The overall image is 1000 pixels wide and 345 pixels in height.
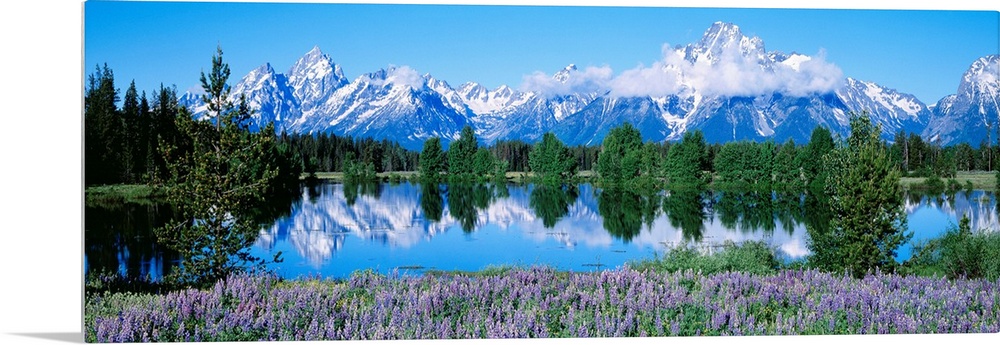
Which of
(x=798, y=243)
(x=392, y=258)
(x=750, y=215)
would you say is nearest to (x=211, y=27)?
(x=392, y=258)

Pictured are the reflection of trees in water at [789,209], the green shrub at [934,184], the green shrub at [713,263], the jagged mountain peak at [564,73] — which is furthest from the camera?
the reflection of trees in water at [789,209]

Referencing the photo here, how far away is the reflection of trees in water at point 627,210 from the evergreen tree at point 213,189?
1022 cm

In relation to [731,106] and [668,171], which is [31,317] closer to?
[731,106]

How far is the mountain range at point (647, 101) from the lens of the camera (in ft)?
41.8

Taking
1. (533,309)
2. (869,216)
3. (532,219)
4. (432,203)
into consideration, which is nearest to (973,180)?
(869,216)

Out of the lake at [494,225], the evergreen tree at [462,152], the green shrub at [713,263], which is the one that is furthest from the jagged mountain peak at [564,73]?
the green shrub at [713,263]

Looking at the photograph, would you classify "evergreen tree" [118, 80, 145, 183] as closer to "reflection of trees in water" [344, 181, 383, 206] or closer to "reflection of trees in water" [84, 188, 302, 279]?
"reflection of trees in water" [84, 188, 302, 279]

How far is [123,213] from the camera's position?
12.6 metres

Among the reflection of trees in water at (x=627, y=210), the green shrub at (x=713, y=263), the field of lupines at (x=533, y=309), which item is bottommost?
the field of lupines at (x=533, y=309)

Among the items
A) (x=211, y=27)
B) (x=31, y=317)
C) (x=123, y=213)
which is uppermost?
(x=211, y=27)

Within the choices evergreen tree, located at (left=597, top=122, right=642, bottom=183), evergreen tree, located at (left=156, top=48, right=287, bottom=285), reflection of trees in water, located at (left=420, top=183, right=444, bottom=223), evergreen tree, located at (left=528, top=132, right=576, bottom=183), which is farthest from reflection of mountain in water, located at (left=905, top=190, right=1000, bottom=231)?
evergreen tree, located at (left=156, top=48, right=287, bottom=285)

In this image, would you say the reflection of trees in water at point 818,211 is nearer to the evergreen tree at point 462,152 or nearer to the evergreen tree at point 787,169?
the evergreen tree at point 787,169

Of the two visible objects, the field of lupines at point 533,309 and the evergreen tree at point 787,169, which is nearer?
the field of lupines at point 533,309

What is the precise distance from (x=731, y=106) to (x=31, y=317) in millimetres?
11038
